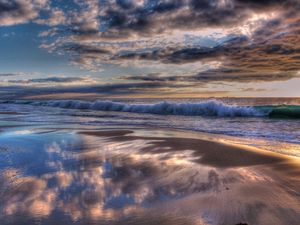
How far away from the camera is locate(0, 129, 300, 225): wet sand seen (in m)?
2.91

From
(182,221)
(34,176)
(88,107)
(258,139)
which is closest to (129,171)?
(34,176)

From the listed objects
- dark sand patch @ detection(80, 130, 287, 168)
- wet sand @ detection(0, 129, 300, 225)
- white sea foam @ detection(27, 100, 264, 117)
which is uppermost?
wet sand @ detection(0, 129, 300, 225)

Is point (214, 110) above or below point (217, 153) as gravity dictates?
below

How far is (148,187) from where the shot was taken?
3.93 meters

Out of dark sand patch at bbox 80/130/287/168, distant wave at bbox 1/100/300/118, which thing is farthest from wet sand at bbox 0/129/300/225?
distant wave at bbox 1/100/300/118

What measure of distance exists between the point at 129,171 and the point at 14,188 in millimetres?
Answer: 1753

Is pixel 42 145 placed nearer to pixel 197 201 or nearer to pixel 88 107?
pixel 197 201

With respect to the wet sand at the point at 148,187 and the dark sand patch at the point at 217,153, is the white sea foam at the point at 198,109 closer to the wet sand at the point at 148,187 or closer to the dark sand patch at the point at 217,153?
the dark sand patch at the point at 217,153

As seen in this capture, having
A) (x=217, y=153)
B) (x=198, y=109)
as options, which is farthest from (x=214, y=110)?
(x=217, y=153)

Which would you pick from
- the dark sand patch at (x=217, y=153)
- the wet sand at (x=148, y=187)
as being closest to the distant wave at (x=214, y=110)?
the dark sand patch at (x=217, y=153)

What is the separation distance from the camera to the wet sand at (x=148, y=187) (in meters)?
2.91

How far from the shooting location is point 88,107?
121 ft

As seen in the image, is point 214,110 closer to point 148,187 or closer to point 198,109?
point 198,109

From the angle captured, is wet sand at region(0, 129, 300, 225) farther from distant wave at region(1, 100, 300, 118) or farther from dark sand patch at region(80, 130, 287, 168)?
distant wave at region(1, 100, 300, 118)
